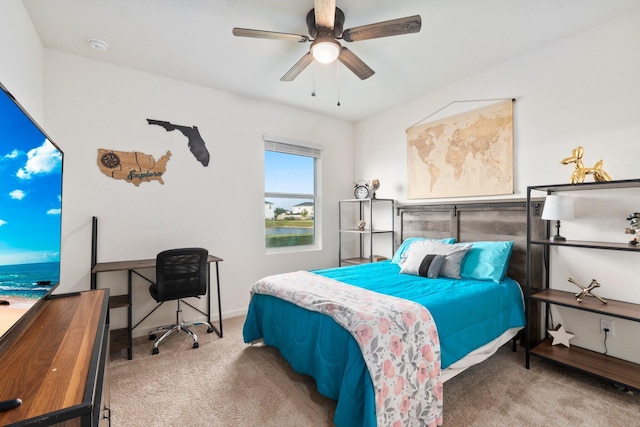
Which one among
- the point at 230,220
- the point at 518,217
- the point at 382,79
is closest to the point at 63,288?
the point at 230,220

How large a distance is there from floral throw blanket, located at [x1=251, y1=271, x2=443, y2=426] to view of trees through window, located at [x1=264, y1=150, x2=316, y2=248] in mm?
2210

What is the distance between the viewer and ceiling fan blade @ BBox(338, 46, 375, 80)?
2.26 meters

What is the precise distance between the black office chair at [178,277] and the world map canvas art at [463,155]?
2.66 metres

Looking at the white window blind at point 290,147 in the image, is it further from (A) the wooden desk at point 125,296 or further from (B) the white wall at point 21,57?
(B) the white wall at point 21,57

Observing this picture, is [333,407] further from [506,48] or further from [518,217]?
[506,48]

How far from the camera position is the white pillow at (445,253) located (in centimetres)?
273

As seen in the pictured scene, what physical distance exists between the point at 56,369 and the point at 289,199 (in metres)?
3.38

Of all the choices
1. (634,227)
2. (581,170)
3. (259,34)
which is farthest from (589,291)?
(259,34)

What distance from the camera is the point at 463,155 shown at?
3271 millimetres

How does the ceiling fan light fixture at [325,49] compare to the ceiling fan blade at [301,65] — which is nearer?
the ceiling fan light fixture at [325,49]

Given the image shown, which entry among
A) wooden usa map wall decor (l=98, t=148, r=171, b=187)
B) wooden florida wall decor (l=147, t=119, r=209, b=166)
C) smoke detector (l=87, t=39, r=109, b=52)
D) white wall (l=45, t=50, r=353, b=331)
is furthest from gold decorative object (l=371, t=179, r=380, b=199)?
smoke detector (l=87, t=39, r=109, b=52)

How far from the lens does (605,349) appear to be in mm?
2342

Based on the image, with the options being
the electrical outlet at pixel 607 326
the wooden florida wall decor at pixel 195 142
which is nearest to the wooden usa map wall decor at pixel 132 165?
the wooden florida wall decor at pixel 195 142

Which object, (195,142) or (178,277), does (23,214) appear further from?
(195,142)
